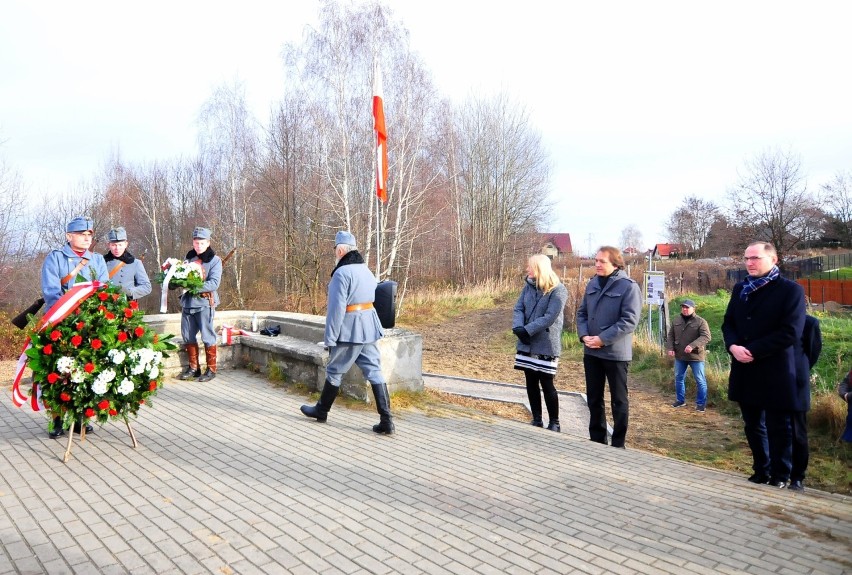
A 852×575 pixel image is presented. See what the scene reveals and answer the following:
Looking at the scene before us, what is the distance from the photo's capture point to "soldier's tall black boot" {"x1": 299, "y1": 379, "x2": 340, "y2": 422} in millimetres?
5820

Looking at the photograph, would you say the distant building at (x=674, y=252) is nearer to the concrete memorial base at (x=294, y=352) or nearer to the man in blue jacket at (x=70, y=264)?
the concrete memorial base at (x=294, y=352)

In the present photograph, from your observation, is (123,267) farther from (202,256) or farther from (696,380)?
(696,380)

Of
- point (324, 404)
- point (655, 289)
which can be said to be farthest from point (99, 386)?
point (655, 289)

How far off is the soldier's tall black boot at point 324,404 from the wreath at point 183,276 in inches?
91.7

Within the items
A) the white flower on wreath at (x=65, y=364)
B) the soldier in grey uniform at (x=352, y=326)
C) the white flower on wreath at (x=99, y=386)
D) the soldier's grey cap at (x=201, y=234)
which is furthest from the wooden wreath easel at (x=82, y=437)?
the soldier's grey cap at (x=201, y=234)

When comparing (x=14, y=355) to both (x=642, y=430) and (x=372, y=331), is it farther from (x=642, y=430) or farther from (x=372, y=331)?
(x=642, y=430)

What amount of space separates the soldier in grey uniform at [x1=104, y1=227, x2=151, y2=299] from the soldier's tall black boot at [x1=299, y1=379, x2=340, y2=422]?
2304 mm

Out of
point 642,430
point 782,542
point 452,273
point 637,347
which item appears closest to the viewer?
point 782,542

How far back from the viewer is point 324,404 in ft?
19.4

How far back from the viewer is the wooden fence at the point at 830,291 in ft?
72.5

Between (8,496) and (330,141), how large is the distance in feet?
52.2

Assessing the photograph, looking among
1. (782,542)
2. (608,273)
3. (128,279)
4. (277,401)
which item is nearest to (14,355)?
(128,279)

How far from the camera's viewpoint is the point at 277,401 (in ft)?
22.5

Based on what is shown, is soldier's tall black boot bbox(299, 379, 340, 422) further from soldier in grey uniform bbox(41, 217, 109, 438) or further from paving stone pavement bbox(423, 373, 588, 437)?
paving stone pavement bbox(423, 373, 588, 437)
